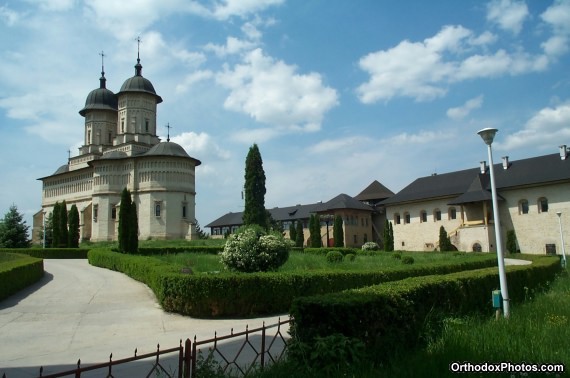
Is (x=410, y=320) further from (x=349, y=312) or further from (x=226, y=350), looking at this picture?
(x=226, y=350)

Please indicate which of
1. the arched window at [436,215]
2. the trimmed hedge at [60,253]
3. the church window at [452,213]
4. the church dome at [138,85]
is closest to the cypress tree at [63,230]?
the trimmed hedge at [60,253]

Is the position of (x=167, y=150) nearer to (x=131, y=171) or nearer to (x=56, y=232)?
(x=131, y=171)

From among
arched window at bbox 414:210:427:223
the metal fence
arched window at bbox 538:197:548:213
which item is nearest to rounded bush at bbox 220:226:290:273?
the metal fence

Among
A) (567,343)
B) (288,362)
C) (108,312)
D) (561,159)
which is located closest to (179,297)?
(108,312)

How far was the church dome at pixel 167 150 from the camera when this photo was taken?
5506 cm

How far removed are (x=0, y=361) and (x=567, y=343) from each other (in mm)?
9218

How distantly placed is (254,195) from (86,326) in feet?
82.9

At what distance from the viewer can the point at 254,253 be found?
1540cm

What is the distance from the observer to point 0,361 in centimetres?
745

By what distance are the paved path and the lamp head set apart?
263 inches

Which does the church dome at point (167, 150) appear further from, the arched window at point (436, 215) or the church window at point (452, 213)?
the church window at point (452, 213)

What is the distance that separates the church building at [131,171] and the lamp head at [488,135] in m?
48.2

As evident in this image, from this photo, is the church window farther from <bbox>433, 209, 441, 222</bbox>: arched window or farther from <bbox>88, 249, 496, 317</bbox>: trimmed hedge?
<bbox>88, 249, 496, 317</bbox>: trimmed hedge

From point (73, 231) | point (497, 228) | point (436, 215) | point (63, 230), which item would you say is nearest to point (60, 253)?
point (63, 230)
